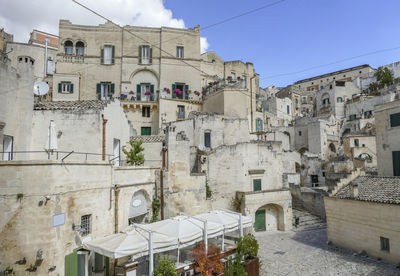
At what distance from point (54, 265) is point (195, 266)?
216 inches

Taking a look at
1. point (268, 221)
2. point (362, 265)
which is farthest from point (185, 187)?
point (362, 265)

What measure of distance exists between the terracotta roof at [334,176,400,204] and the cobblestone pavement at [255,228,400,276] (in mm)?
3337

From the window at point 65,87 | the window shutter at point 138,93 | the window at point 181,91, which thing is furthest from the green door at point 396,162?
the window at point 65,87

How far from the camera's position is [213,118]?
25984 mm

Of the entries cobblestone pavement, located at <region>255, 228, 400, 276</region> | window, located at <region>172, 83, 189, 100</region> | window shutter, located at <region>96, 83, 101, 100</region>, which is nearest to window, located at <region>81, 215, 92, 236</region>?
cobblestone pavement, located at <region>255, 228, 400, 276</region>

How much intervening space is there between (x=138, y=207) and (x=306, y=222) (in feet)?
54.8

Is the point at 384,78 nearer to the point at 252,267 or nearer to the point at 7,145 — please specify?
the point at 252,267

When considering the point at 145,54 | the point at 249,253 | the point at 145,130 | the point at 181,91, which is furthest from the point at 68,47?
the point at 249,253

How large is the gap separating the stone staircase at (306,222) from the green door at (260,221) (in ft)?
9.63

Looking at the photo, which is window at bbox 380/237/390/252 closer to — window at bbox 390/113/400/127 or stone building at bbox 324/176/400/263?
stone building at bbox 324/176/400/263

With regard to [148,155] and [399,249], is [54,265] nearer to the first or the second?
[148,155]

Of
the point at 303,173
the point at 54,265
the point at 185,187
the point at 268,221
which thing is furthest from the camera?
the point at 303,173

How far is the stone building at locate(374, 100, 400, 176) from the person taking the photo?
806 inches

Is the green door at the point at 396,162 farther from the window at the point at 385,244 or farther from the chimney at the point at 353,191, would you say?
the window at the point at 385,244
